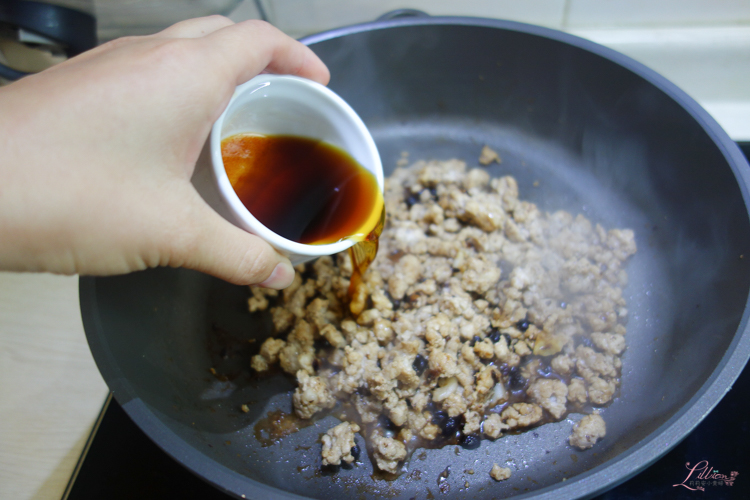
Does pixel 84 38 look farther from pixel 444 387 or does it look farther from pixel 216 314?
pixel 444 387

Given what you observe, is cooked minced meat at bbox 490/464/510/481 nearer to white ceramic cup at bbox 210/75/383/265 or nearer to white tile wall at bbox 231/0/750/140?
white ceramic cup at bbox 210/75/383/265

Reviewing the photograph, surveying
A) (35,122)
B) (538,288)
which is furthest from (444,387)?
(35,122)

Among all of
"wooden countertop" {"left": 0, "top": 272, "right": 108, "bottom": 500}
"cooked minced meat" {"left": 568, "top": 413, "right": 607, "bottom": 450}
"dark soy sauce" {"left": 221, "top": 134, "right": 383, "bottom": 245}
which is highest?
"dark soy sauce" {"left": 221, "top": 134, "right": 383, "bottom": 245}

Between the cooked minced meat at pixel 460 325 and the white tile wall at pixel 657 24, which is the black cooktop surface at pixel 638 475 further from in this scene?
the white tile wall at pixel 657 24

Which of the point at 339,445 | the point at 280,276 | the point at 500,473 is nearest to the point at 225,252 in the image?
the point at 280,276

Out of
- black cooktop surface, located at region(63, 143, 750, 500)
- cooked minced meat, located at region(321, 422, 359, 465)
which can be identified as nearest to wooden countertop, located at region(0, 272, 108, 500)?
black cooktop surface, located at region(63, 143, 750, 500)

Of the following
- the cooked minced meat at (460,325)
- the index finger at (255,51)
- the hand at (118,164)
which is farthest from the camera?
the cooked minced meat at (460,325)

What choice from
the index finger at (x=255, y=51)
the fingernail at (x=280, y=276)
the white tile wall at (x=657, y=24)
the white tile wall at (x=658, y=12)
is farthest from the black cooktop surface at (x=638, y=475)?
the white tile wall at (x=658, y=12)

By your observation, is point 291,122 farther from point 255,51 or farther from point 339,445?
point 339,445
